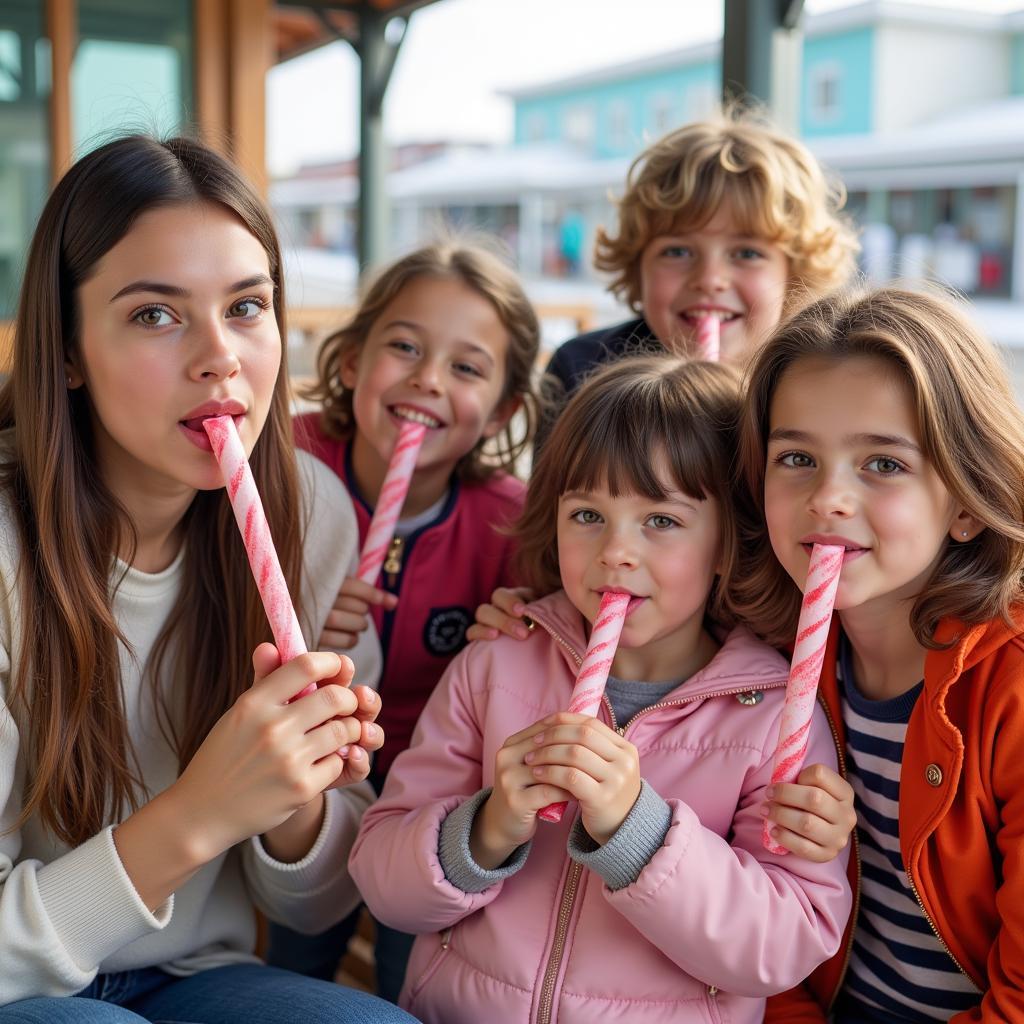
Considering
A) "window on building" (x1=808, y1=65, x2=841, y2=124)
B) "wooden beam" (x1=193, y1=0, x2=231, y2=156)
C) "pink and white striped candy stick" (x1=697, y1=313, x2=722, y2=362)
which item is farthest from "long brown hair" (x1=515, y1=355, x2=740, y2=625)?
"window on building" (x1=808, y1=65, x2=841, y2=124)

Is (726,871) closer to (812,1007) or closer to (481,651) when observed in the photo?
(812,1007)

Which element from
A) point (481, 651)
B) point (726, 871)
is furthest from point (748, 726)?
point (481, 651)

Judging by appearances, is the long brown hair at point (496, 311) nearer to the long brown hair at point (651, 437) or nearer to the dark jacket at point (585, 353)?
the dark jacket at point (585, 353)

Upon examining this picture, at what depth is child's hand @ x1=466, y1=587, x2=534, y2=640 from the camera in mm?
1668

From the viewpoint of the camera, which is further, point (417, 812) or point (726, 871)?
point (417, 812)

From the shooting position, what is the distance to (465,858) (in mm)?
1434

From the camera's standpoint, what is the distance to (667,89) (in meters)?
14.7

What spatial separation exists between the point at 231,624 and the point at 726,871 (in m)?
0.73

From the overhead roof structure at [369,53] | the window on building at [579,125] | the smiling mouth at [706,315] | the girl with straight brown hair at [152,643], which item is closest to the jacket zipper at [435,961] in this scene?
the girl with straight brown hair at [152,643]

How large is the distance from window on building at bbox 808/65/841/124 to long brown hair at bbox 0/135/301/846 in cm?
1171

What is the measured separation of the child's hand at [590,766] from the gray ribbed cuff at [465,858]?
155mm

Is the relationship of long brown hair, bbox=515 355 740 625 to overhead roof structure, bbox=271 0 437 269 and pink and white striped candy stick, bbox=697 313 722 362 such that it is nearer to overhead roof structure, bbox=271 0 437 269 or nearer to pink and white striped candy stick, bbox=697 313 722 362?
pink and white striped candy stick, bbox=697 313 722 362

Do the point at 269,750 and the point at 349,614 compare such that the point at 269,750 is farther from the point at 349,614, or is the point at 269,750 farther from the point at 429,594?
the point at 429,594

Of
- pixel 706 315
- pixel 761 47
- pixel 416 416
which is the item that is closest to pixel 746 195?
pixel 706 315
